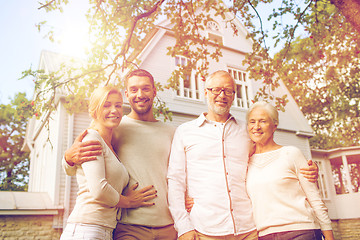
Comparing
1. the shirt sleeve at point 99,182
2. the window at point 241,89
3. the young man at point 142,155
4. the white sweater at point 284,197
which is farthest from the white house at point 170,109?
the white sweater at point 284,197

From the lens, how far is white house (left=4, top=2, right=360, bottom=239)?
1002 cm

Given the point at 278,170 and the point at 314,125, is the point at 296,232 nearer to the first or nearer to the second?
the point at 278,170

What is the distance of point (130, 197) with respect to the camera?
272cm

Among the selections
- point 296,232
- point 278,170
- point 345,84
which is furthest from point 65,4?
point 345,84

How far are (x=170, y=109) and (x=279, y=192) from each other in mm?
9557

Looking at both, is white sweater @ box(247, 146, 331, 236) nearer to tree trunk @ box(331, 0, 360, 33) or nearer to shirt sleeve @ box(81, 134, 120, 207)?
shirt sleeve @ box(81, 134, 120, 207)

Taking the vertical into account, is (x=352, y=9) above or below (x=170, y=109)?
below

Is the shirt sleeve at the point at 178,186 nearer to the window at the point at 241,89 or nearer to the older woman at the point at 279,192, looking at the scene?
the older woman at the point at 279,192

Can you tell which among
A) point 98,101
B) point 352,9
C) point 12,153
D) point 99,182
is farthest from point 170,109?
point 12,153

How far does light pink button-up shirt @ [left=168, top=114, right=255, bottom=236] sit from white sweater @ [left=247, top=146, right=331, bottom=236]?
0.12 metres

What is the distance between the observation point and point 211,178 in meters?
2.83

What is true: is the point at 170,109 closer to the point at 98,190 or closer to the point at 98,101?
the point at 98,101

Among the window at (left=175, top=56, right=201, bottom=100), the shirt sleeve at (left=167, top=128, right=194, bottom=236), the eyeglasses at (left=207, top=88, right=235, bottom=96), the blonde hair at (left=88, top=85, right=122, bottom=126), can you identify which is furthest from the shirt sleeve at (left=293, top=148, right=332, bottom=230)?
the window at (left=175, top=56, right=201, bottom=100)

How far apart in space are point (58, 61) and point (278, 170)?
1409cm
